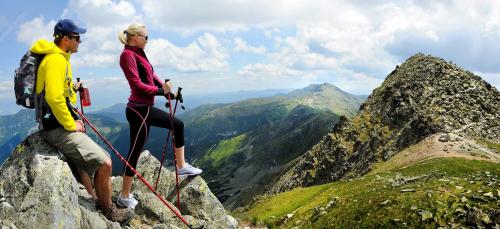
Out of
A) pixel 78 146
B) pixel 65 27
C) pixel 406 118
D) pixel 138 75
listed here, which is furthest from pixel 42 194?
pixel 406 118

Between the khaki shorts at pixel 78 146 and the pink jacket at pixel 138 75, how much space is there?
2.43m

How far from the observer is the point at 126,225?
50.9ft

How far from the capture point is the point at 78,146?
41.2ft

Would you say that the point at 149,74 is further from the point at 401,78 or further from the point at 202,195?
the point at 401,78

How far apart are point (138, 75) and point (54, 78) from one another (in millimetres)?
3036

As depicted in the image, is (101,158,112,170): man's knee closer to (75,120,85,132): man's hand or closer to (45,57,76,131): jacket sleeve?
(75,120,85,132): man's hand

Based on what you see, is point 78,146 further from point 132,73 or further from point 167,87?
point 167,87

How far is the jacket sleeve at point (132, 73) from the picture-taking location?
13.9 metres

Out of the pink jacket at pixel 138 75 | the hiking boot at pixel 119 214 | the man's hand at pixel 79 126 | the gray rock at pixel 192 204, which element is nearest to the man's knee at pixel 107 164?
the man's hand at pixel 79 126

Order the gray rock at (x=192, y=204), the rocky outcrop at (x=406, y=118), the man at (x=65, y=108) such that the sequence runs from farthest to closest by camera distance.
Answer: the rocky outcrop at (x=406, y=118)
the gray rock at (x=192, y=204)
the man at (x=65, y=108)

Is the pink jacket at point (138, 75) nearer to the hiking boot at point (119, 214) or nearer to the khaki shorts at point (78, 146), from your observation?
the khaki shorts at point (78, 146)

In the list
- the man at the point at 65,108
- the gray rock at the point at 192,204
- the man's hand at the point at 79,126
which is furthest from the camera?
the gray rock at the point at 192,204

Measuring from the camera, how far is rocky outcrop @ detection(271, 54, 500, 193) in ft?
219

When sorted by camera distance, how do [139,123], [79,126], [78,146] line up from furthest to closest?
1. [139,123]
2. [79,126]
3. [78,146]
